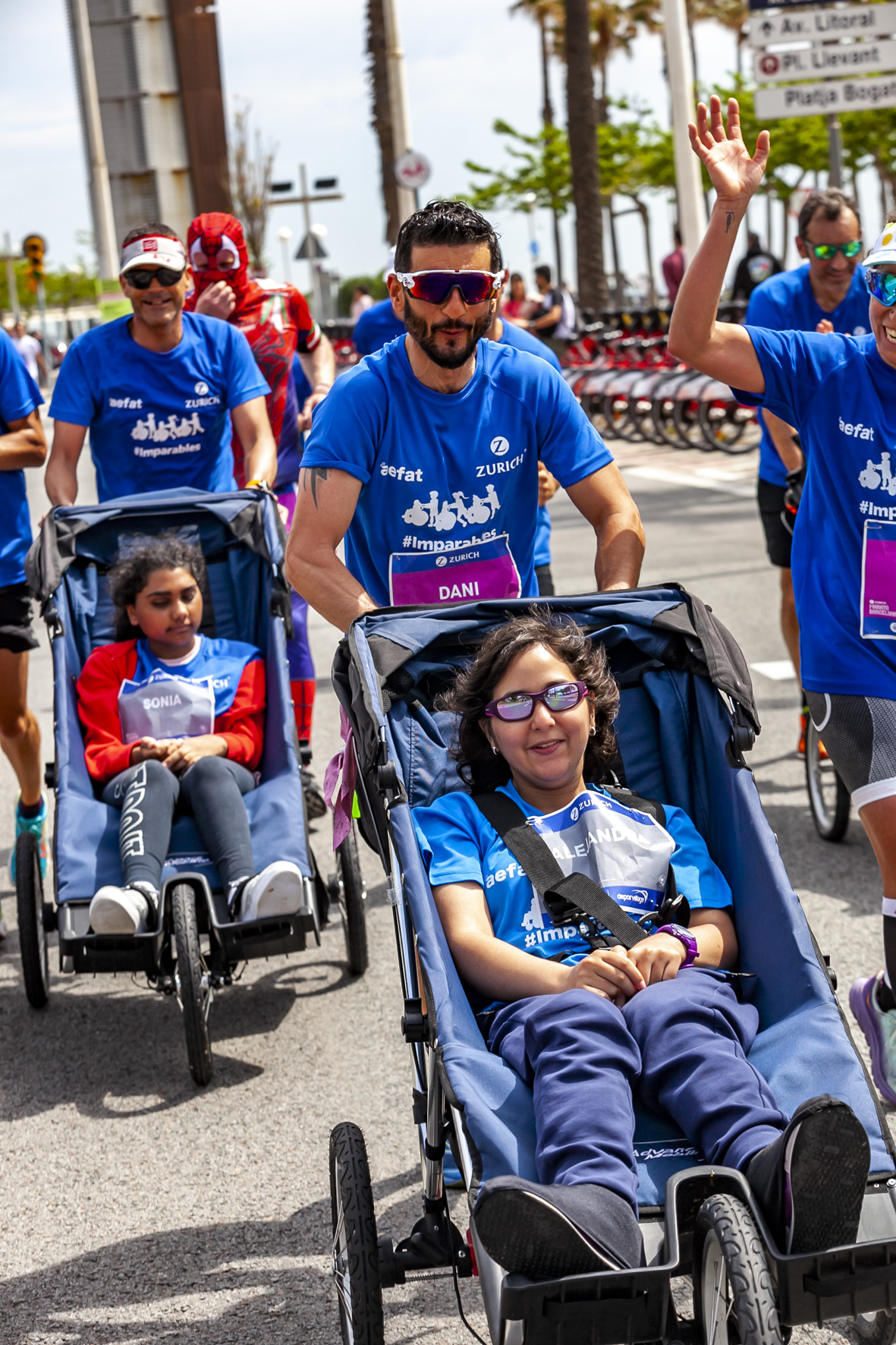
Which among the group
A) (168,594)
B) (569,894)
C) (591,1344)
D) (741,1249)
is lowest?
(591,1344)

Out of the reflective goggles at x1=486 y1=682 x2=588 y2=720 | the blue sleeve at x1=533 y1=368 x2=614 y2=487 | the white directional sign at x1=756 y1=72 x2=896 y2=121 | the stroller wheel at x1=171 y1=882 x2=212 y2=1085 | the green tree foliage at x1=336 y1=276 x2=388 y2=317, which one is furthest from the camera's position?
the green tree foliage at x1=336 y1=276 x2=388 y2=317

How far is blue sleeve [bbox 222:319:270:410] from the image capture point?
575cm

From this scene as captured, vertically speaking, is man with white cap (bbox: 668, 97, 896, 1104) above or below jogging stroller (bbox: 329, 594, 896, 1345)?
above

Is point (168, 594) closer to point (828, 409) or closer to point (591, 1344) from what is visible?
point (828, 409)

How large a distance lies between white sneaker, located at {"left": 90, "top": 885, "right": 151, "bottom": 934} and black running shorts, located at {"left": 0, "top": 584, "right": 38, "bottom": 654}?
152 cm

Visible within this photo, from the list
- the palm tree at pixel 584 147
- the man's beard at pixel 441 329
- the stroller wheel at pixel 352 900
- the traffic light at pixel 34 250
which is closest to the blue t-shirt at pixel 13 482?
the stroller wheel at pixel 352 900

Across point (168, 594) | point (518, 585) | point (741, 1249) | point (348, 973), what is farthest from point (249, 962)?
point (741, 1249)

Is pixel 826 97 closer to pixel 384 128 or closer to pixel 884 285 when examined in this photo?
pixel 884 285

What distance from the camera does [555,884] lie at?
10.2 feet

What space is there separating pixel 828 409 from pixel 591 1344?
2.24 metres

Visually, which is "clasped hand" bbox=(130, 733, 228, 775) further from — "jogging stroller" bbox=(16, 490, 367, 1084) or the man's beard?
the man's beard

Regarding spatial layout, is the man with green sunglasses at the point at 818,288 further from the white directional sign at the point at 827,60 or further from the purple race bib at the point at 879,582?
the white directional sign at the point at 827,60

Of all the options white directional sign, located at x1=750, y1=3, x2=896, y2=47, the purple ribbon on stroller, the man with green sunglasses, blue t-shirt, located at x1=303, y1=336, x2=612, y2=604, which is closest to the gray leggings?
the purple ribbon on stroller

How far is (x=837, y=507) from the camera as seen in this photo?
12.3 feet
